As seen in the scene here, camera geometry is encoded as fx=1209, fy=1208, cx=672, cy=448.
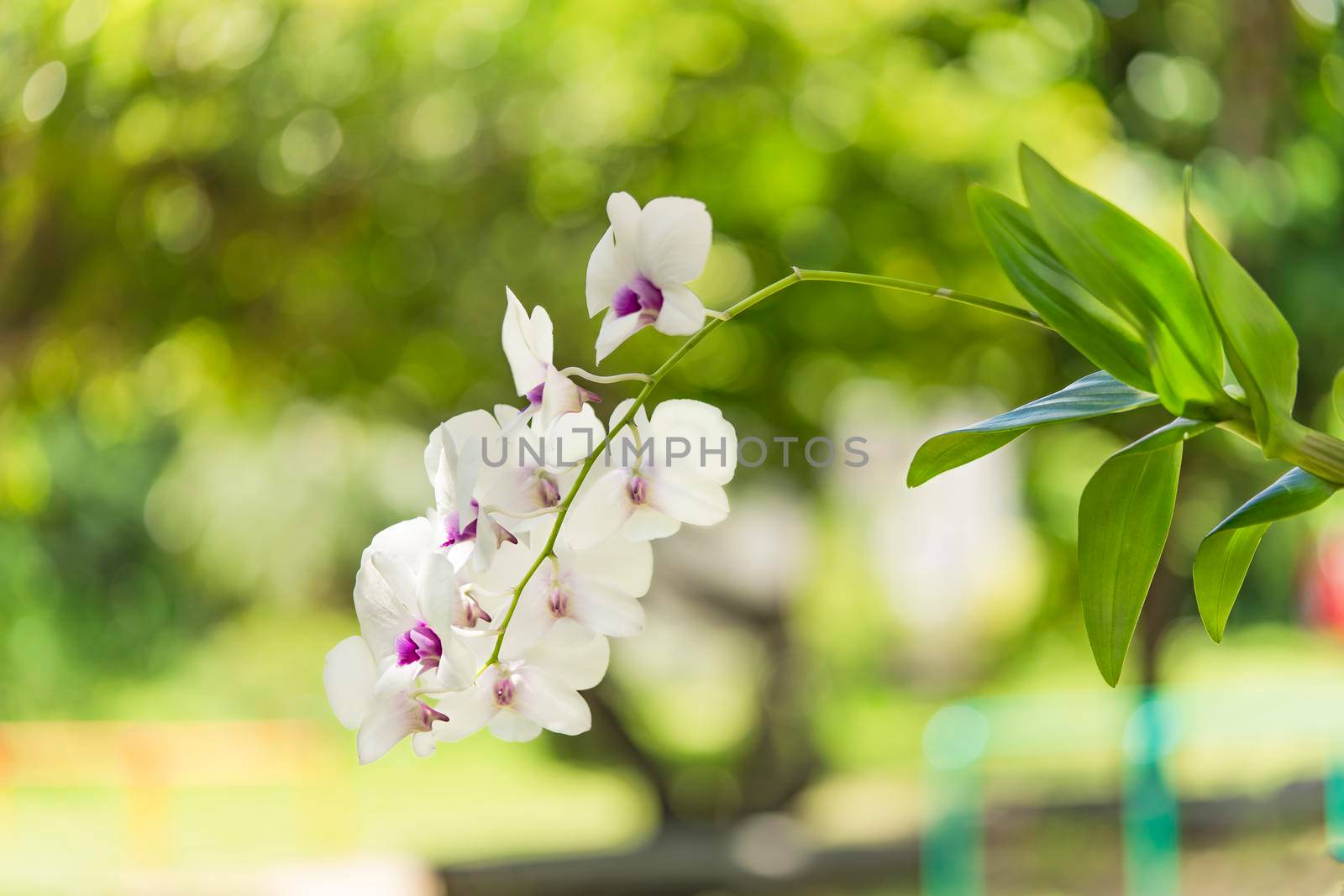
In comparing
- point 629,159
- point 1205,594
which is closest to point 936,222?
point 629,159

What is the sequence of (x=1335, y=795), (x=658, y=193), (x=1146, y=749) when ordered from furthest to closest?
(x=1146, y=749) < (x=658, y=193) < (x=1335, y=795)

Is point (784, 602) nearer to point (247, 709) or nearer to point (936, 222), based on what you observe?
point (936, 222)

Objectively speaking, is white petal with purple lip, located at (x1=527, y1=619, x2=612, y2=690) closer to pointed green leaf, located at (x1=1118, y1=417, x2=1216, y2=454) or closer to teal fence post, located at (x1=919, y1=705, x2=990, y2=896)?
pointed green leaf, located at (x1=1118, y1=417, x2=1216, y2=454)

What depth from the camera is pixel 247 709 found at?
4.68m

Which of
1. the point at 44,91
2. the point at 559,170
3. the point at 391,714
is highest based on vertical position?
the point at 559,170

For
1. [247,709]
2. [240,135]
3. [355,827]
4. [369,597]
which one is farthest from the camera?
[247,709]

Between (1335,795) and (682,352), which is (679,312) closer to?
(682,352)

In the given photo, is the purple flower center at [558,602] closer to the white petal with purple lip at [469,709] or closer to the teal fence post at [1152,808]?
the white petal with purple lip at [469,709]

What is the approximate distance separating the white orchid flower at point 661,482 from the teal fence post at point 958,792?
1.86 m

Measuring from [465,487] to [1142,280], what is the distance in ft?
0.47

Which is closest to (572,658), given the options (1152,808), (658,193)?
(658,193)

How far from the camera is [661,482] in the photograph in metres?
0.25

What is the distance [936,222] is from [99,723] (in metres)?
3.85

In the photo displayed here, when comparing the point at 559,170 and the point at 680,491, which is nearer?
the point at 680,491
